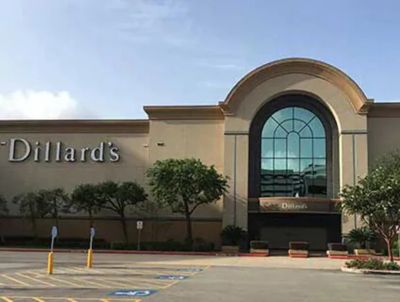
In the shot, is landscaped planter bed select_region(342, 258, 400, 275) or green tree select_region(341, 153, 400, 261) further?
green tree select_region(341, 153, 400, 261)

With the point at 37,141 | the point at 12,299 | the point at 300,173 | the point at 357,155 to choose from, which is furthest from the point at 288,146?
the point at 12,299

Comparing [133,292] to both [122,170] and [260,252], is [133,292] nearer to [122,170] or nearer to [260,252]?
[260,252]

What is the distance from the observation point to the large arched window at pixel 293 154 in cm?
4809

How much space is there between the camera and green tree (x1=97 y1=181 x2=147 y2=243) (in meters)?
45.7

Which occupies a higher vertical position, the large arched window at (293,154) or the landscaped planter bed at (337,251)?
the large arched window at (293,154)

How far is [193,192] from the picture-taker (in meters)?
43.5

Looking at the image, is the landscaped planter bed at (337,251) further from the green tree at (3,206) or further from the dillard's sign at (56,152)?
the green tree at (3,206)

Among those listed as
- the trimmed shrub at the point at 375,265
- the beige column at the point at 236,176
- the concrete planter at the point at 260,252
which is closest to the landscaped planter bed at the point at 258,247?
the concrete planter at the point at 260,252

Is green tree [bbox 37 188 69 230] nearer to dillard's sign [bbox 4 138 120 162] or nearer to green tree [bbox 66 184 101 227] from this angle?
green tree [bbox 66 184 101 227]

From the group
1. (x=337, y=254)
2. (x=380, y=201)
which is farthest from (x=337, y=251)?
(x=380, y=201)

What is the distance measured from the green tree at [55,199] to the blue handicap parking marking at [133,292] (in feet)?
105

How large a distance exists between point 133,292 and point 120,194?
2943 cm

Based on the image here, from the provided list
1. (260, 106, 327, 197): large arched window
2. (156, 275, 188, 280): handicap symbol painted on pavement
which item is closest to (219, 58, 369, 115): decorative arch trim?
(260, 106, 327, 197): large arched window

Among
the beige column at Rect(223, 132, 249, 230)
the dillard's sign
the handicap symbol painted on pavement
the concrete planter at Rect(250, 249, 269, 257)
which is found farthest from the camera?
the dillard's sign
